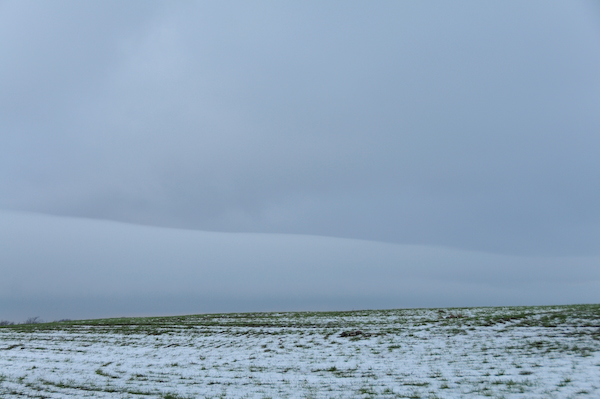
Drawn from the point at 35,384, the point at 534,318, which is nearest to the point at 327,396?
the point at 35,384

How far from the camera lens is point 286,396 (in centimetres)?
1309

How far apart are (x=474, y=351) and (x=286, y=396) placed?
10893 millimetres

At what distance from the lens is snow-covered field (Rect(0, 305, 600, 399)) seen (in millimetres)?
13453

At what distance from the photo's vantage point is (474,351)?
60.4ft

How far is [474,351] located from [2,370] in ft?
85.3

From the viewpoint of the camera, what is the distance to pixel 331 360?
740 inches

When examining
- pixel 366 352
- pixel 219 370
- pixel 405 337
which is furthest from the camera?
pixel 405 337

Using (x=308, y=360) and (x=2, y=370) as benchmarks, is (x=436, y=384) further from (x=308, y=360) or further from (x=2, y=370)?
(x=2, y=370)

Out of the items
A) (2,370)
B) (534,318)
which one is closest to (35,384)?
(2,370)

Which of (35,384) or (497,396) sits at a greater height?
(497,396)

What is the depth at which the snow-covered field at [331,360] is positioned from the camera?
13.5 metres

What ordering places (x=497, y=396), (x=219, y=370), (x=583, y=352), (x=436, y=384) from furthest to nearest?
(x=219, y=370)
(x=583, y=352)
(x=436, y=384)
(x=497, y=396)

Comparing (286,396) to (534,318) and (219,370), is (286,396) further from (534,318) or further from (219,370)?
(534,318)

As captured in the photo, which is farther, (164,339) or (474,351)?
(164,339)
